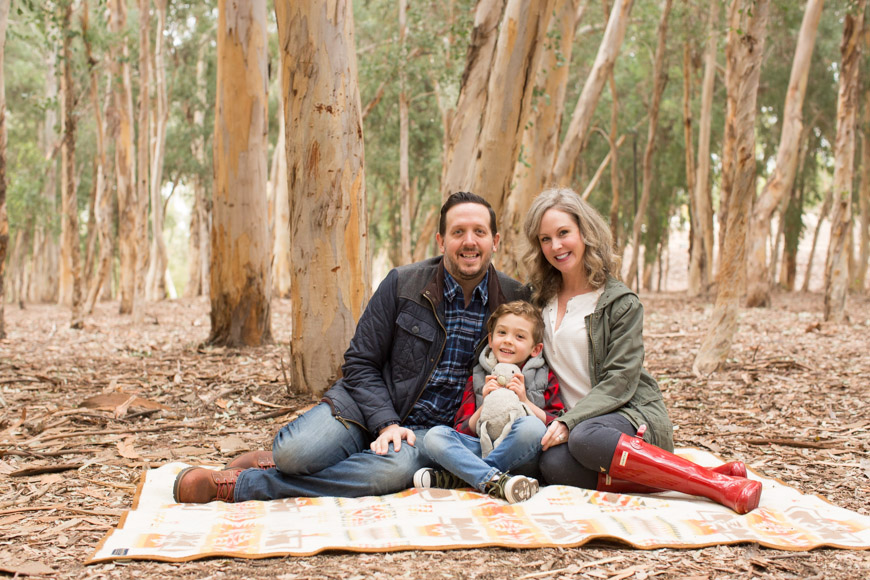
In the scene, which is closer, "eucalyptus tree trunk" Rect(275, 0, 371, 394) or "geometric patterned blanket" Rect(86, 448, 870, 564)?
"geometric patterned blanket" Rect(86, 448, 870, 564)

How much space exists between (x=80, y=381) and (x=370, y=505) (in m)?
3.96

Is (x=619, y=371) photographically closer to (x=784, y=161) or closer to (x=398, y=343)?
(x=398, y=343)

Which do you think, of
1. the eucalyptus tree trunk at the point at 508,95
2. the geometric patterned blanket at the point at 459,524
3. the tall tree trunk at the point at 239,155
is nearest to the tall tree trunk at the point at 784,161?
the eucalyptus tree trunk at the point at 508,95

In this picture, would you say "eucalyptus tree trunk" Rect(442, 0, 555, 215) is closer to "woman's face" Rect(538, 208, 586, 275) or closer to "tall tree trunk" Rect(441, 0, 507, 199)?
"tall tree trunk" Rect(441, 0, 507, 199)

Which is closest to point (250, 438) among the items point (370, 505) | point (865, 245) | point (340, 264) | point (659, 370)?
point (340, 264)

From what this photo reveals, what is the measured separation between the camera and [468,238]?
11.5 ft

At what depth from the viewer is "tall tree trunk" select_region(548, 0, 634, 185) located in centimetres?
970

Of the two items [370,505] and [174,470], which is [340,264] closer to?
A: [174,470]

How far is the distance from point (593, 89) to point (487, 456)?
7.38 m

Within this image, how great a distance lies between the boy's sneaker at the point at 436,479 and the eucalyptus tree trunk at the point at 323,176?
1820 millimetres

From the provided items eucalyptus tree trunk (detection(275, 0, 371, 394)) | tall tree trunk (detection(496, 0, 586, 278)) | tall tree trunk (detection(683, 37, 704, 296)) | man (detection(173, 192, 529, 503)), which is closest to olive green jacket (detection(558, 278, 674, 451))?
man (detection(173, 192, 529, 503))

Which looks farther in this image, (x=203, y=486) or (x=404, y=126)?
(x=404, y=126)

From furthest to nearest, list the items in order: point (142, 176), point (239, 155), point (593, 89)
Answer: point (142, 176), point (593, 89), point (239, 155)

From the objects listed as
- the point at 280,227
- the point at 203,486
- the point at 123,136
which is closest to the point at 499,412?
the point at 203,486
